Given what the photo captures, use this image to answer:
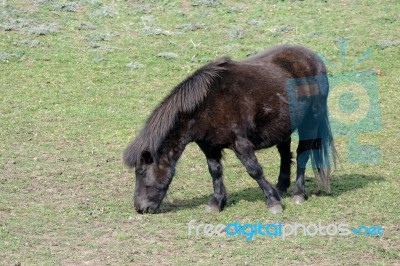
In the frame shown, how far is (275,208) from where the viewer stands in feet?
31.1

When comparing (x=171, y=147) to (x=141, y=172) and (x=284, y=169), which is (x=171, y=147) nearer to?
(x=141, y=172)

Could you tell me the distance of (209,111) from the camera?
936cm

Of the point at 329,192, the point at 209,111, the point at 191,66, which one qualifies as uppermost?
the point at 209,111

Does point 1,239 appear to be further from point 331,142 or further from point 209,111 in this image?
point 331,142

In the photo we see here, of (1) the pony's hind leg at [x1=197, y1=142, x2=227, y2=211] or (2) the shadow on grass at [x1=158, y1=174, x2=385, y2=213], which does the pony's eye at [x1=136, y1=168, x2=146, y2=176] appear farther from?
(1) the pony's hind leg at [x1=197, y1=142, x2=227, y2=211]

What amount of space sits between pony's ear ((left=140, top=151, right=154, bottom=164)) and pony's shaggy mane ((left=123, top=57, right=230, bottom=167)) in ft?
0.17

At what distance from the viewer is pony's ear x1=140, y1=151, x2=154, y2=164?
9.34 meters

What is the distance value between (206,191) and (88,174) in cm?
178

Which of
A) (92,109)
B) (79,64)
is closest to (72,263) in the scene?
(92,109)

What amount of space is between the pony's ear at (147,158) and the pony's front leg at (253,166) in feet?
3.26

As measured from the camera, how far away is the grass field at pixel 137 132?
8.32 m

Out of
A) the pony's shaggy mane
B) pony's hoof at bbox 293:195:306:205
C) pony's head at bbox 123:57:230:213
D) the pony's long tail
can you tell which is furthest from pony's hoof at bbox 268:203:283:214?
the pony's shaggy mane

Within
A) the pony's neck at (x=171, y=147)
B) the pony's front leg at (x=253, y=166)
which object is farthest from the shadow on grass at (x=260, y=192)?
the pony's neck at (x=171, y=147)

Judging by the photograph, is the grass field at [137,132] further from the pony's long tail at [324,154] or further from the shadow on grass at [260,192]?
the pony's long tail at [324,154]
